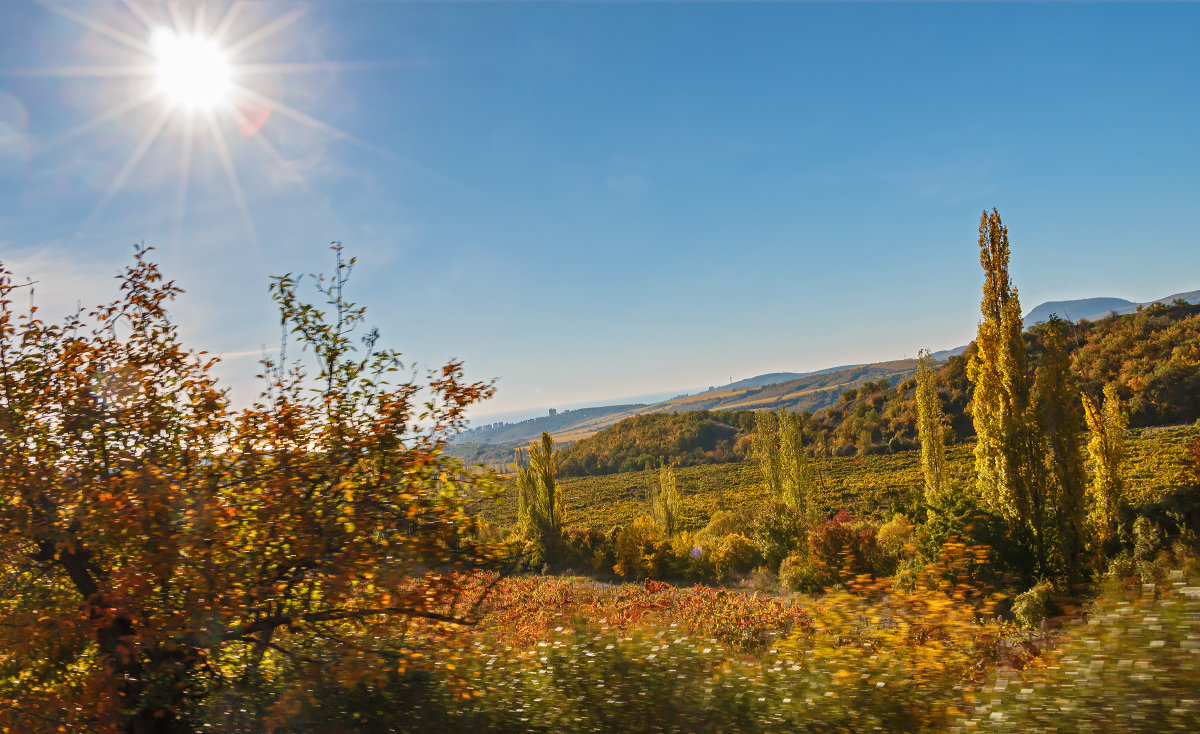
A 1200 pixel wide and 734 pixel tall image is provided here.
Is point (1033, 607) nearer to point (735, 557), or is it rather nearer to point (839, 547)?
point (839, 547)

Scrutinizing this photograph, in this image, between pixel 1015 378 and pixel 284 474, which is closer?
pixel 284 474

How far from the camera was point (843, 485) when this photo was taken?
4794 cm

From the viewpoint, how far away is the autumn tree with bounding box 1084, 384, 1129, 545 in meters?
16.2

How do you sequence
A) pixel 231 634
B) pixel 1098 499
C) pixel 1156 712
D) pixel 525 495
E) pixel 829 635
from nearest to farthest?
pixel 1156 712 < pixel 231 634 < pixel 829 635 < pixel 1098 499 < pixel 525 495

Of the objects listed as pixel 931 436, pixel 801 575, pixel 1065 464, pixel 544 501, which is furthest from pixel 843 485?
pixel 1065 464

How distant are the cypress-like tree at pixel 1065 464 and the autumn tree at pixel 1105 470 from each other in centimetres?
270

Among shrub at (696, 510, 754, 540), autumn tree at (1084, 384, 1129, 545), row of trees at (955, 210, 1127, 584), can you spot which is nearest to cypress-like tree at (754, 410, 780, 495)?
shrub at (696, 510, 754, 540)

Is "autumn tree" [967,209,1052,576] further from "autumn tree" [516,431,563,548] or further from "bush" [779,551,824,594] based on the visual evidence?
"autumn tree" [516,431,563,548]

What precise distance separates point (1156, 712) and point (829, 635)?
265 cm

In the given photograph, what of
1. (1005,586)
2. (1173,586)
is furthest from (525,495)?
(1173,586)

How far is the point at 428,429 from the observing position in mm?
4137

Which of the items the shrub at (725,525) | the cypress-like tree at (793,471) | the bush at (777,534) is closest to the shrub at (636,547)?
the shrub at (725,525)

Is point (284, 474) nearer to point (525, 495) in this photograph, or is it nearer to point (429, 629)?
point (429, 629)

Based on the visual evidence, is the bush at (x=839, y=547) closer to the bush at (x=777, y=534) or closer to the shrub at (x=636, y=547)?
the bush at (x=777, y=534)
